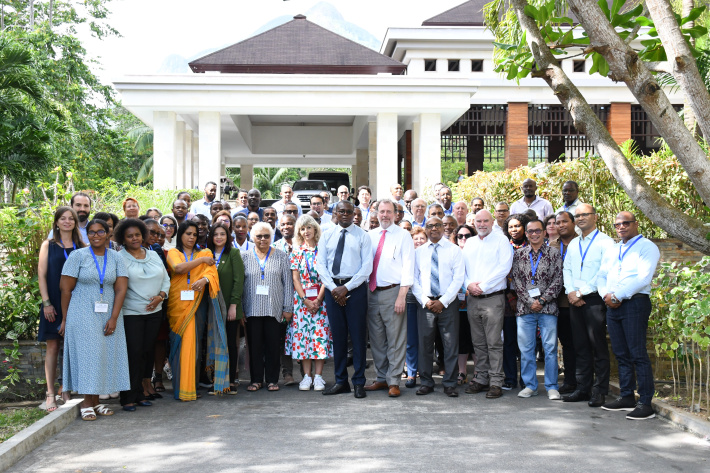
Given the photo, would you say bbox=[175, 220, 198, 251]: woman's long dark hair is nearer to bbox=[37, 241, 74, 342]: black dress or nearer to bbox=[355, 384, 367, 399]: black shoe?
bbox=[37, 241, 74, 342]: black dress

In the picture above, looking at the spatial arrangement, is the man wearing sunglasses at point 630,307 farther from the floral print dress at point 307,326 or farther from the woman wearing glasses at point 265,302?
the woman wearing glasses at point 265,302

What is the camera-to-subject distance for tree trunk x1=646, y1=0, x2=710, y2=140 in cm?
513

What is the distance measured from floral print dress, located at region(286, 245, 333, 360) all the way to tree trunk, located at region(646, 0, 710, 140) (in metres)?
4.50

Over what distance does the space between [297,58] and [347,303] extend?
18.8 metres

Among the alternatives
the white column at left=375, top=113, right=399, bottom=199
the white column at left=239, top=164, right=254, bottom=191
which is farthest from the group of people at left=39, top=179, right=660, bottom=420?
the white column at left=239, top=164, right=254, bottom=191

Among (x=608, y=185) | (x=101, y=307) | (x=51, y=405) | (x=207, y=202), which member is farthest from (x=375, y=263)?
(x=207, y=202)

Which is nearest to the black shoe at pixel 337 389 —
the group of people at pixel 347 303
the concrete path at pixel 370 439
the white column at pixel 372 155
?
the group of people at pixel 347 303

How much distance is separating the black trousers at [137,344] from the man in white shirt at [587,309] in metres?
4.58

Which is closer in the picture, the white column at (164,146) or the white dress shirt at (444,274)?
the white dress shirt at (444,274)

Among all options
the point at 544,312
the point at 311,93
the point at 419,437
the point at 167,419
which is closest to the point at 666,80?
the point at 544,312

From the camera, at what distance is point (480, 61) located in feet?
97.8

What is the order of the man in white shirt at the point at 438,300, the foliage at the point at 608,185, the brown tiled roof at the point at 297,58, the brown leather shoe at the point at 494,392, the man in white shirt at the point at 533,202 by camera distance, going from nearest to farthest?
the brown leather shoe at the point at 494,392, the man in white shirt at the point at 438,300, the foliage at the point at 608,185, the man in white shirt at the point at 533,202, the brown tiled roof at the point at 297,58

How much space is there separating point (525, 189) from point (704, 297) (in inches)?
166

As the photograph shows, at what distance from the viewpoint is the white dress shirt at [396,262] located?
7945 mm
